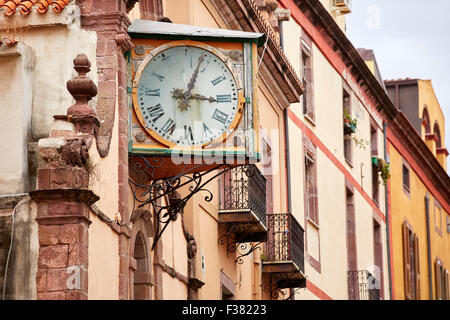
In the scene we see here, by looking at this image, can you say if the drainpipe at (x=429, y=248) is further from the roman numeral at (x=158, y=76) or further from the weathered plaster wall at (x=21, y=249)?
the weathered plaster wall at (x=21, y=249)

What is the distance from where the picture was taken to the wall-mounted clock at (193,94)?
17.7m

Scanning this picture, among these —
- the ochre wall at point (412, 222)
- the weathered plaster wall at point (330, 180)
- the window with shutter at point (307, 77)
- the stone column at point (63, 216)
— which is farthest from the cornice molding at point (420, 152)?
the stone column at point (63, 216)

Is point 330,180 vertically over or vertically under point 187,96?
over

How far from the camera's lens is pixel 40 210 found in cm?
1540

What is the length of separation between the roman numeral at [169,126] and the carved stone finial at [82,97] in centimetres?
175

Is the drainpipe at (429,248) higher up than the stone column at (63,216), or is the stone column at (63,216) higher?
the drainpipe at (429,248)

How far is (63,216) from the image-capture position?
15.3 metres

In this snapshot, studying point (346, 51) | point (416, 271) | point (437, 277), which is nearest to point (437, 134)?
point (437, 277)

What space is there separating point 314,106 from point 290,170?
11.6ft

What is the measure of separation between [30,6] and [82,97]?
1739mm

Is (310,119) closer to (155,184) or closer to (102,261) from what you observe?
(155,184)

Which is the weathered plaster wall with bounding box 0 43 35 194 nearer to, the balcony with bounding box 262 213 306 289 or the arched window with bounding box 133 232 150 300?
the arched window with bounding box 133 232 150 300

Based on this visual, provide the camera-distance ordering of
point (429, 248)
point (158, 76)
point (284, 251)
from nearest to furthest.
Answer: point (158, 76)
point (284, 251)
point (429, 248)

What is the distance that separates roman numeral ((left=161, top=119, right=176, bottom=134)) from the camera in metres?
17.7
